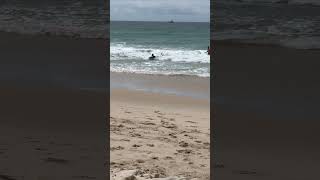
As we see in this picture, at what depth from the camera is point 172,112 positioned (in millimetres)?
6605

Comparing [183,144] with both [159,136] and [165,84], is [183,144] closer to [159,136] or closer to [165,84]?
[159,136]

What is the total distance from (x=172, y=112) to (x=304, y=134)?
1.98m

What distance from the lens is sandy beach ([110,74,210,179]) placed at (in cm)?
380

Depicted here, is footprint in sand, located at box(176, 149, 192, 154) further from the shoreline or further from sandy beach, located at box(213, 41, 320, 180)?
the shoreline

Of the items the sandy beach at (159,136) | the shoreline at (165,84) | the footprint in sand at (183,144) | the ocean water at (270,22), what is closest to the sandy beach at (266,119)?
the sandy beach at (159,136)

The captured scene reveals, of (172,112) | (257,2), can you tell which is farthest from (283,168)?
(257,2)

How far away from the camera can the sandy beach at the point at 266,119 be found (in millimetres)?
3967
